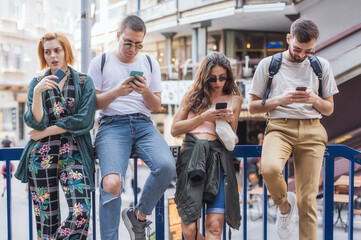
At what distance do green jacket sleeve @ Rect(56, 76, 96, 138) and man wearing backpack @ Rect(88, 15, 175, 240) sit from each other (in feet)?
0.32

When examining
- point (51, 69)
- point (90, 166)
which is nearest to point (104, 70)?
point (51, 69)

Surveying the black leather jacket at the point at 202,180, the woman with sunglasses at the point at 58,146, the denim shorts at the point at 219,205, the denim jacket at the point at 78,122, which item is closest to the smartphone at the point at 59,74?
the woman with sunglasses at the point at 58,146

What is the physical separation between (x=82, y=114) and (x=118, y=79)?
465 mm

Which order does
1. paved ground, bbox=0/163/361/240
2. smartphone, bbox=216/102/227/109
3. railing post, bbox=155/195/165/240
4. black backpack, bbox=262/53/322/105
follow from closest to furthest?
smartphone, bbox=216/102/227/109 < black backpack, bbox=262/53/322/105 < railing post, bbox=155/195/165/240 < paved ground, bbox=0/163/361/240

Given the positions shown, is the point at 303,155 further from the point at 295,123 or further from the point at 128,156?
the point at 128,156

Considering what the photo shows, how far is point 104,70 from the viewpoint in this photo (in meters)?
3.40

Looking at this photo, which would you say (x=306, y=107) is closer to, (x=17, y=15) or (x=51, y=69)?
(x=51, y=69)

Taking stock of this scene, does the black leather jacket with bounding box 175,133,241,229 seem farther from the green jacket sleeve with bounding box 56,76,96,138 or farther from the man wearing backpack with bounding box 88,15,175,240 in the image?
the green jacket sleeve with bounding box 56,76,96,138

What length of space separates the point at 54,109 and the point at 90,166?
1.76 ft

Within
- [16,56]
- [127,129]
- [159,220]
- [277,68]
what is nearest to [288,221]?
[159,220]

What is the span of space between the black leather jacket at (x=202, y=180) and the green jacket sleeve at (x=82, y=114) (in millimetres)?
844

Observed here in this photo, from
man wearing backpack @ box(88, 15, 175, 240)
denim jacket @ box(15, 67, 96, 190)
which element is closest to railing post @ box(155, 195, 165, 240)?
man wearing backpack @ box(88, 15, 175, 240)

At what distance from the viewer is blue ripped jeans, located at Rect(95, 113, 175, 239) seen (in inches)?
121

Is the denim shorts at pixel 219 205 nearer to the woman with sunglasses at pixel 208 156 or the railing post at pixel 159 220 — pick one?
the woman with sunglasses at pixel 208 156
